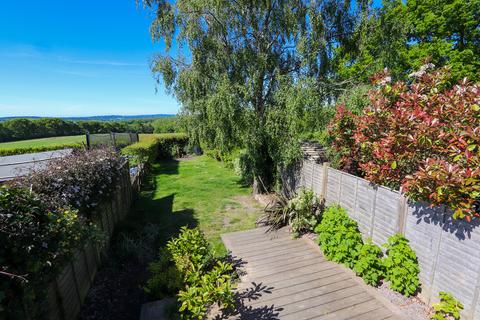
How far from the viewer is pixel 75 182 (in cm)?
358

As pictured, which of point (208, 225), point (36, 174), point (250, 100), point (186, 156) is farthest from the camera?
point (186, 156)

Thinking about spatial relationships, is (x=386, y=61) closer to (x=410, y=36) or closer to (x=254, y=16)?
(x=254, y=16)

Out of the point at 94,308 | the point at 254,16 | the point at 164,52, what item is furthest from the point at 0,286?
the point at 254,16

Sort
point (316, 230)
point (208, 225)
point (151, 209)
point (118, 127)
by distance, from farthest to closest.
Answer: point (118, 127), point (151, 209), point (208, 225), point (316, 230)

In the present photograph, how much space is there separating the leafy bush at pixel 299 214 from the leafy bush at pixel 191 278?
1985 mm

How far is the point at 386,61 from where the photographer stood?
707 cm

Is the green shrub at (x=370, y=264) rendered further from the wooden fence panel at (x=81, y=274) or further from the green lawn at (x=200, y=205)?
the wooden fence panel at (x=81, y=274)

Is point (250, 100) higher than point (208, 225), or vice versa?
point (250, 100)

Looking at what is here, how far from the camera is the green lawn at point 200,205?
6.11 m

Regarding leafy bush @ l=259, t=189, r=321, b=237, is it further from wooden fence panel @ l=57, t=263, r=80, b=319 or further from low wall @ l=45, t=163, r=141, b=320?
wooden fence panel @ l=57, t=263, r=80, b=319

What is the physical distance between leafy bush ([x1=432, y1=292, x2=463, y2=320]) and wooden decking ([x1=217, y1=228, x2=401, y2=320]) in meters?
0.43

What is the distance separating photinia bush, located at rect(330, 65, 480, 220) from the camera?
8.69 ft

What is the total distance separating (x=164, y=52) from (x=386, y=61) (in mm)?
6633

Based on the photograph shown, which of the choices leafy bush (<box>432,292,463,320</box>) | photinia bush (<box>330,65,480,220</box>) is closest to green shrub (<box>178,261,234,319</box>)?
Result: leafy bush (<box>432,292,463,320</box>)
